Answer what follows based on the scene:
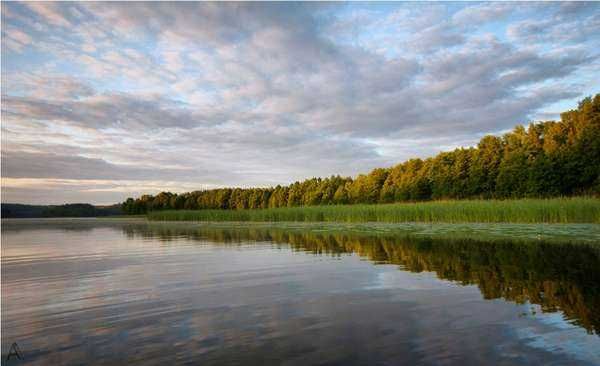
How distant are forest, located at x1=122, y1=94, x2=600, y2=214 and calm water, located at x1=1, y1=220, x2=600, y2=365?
33357 millimetres

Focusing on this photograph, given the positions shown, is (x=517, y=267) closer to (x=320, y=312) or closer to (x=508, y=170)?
(x=320, y=312)

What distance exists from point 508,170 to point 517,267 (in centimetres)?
3978

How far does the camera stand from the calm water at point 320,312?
4762 millimetres

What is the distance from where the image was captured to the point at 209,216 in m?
54.0

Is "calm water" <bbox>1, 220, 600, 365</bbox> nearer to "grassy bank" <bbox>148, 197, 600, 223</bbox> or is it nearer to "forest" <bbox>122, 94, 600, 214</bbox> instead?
"grassy bank" <bbox>148, 197, 600, 223</bbox>

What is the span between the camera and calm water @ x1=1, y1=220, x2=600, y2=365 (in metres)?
4.76

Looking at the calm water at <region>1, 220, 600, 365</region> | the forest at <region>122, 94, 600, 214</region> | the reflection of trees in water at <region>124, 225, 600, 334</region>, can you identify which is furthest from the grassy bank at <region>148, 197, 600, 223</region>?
the forest at <region>122, 94, 600, 214</region>

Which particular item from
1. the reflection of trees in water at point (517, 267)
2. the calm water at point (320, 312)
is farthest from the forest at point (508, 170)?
the calm water at point (320, 312)

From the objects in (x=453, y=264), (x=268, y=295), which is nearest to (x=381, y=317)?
(x=268, y=295)

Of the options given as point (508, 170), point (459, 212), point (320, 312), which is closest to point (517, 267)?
point (320, 312)

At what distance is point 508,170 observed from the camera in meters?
45.6

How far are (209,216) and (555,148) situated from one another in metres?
38.8

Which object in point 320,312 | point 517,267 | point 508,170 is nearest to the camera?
point 320,312

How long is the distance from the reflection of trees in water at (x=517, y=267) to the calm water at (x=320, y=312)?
0.13 feet
